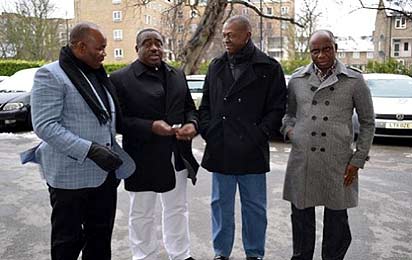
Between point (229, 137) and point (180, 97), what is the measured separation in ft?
1.58

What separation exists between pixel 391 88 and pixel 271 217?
653cm

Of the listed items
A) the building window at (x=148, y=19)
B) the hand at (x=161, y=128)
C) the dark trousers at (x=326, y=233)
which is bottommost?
the dark trousers at (x=326, y=233)

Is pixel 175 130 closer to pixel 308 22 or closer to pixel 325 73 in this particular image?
pixel 325 73

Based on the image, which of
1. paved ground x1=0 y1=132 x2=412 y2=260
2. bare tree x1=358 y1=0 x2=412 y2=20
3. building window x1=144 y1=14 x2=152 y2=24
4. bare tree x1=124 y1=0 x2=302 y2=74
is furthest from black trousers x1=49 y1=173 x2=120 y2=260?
building window x1=144 y1=14 x2=152 y2=24

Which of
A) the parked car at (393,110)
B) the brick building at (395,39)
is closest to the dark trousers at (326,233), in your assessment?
the parked car at (393,110)

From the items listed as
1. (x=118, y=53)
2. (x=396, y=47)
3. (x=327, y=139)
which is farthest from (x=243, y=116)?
(x=118, y=53)

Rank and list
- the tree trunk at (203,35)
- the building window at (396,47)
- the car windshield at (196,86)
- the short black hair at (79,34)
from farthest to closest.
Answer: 1. the building window at (396,47)
2. the tree trunk at (203,35)
3. the car windshield at (196,86)
4. the short black hair at (79,34)

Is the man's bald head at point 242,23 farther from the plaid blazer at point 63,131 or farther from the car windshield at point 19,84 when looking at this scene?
the car windshield at point 19,84

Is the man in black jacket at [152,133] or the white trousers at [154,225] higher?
the man in black jacket at [152,133]

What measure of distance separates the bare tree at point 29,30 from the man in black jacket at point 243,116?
30487 millimetres

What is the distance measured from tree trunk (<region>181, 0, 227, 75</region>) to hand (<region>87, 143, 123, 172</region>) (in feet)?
42.6

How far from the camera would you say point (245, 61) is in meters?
3.36

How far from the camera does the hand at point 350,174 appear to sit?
3094 millimetres

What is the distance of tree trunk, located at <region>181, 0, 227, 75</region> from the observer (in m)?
15.6
